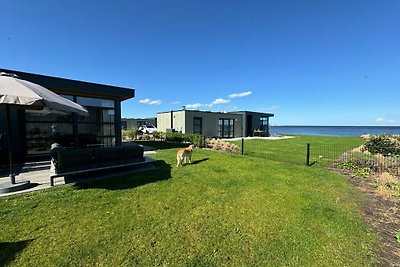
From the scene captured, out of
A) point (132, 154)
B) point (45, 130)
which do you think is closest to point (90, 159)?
point (132, 154)

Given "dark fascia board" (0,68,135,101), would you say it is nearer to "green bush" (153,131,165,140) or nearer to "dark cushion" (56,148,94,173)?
"dark cushion" (56,148,94,173)

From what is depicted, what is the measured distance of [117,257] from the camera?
2.65 metres

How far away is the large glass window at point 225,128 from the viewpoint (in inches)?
1024

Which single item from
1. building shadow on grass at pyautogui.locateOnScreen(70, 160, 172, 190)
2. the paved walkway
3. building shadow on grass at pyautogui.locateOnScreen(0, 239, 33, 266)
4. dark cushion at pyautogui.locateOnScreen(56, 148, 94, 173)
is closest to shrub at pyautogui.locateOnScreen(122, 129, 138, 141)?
the paved walkway

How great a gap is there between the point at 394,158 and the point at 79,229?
1134cm

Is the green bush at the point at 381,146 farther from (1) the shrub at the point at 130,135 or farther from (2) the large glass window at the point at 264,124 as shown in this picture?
(1) the shrub at the point at 130,135

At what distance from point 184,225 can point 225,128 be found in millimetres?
23534

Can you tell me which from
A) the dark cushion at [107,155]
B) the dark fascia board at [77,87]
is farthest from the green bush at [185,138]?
the dark cushion at [107,155]

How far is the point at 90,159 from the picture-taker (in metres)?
5.71

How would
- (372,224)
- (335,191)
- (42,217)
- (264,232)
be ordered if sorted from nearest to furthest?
(264,232) < (42,217) < (372,224) < (335,191)

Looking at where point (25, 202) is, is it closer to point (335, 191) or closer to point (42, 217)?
point (42, 217)

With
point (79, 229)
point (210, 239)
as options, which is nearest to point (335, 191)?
point (210, 239)

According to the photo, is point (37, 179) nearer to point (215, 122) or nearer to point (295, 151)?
point (295, 151)

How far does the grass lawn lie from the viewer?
2709 millimetres
